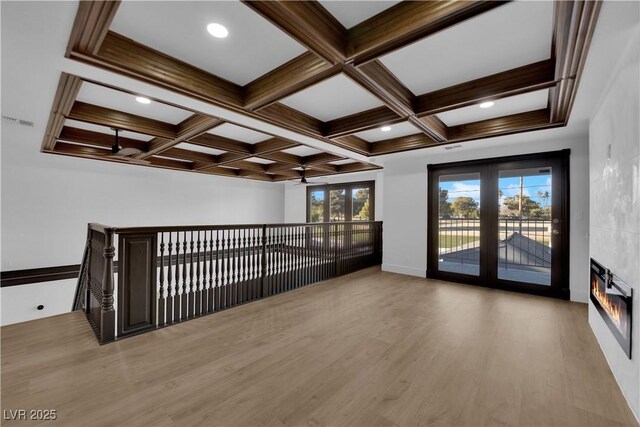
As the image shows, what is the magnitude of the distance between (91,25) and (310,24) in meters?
1.41

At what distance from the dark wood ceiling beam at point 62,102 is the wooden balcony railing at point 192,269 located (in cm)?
137

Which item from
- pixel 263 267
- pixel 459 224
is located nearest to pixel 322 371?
pixel 263 267

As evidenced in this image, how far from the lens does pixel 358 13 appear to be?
6.08 feet

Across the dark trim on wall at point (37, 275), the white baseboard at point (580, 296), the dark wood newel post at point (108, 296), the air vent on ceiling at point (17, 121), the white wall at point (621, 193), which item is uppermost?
the air vent on ceiling at point (17, 121)

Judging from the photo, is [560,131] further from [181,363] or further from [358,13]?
[181,363]

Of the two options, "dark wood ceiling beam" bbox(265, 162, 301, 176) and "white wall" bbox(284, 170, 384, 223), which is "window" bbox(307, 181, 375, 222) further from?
"dark wood ceiling beam" bbox(265, 162, 301, 176)

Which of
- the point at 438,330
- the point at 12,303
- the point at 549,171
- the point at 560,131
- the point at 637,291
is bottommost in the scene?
the point at 12,303

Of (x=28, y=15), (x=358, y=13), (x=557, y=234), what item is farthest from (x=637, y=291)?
(x=28, y=15)

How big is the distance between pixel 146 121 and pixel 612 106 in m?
5.31

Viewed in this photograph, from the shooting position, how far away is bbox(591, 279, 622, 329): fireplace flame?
2031 millimetres

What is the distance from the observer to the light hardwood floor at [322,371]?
1.74 metres

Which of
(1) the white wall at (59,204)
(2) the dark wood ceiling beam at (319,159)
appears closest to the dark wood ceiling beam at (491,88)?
(2) the dark wood ceiling beam at (319,159)

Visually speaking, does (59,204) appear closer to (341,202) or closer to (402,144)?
(341,202)

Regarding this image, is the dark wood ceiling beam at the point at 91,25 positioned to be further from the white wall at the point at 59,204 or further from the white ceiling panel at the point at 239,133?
the white wall at the point at 59,204
